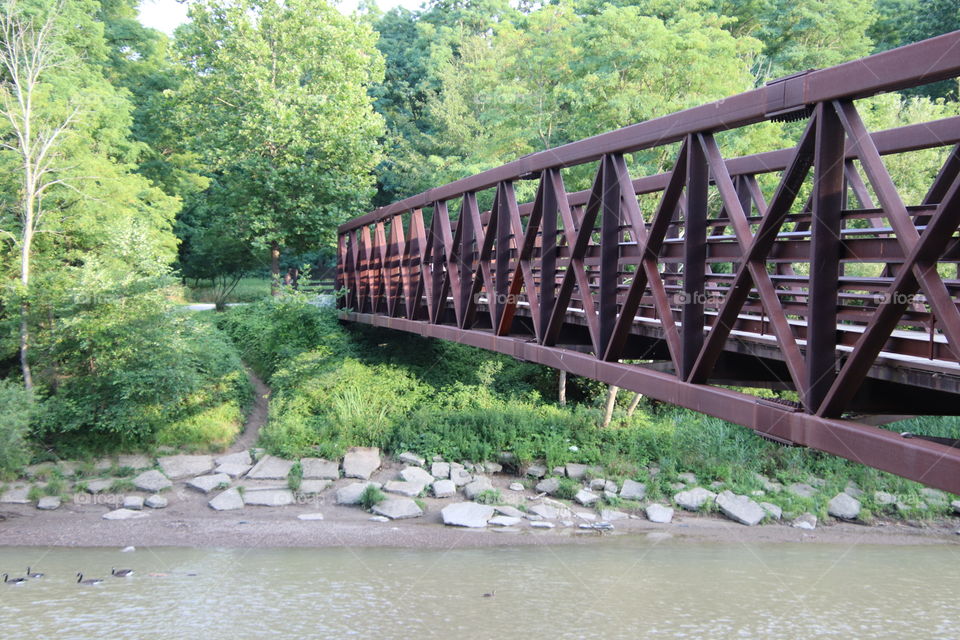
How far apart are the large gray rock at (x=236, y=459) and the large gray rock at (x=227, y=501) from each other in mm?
1305

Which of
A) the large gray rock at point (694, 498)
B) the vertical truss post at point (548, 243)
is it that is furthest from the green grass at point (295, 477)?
the vertical truss post at point (548, 243)

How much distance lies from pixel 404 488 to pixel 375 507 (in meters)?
0.84

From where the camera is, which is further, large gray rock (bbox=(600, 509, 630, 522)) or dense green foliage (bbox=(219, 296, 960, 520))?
dense green foliage (bbox=(219, 296, 960, 520))

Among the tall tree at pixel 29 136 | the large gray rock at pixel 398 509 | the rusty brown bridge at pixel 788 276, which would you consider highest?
the tall tree at pixel 29 136

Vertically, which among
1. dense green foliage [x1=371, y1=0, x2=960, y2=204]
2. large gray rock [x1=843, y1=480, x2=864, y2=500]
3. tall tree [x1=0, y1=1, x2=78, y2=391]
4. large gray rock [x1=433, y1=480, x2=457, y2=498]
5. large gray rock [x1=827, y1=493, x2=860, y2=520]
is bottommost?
large gray rock [x1=827, y1=493, x2=860, y2=520]

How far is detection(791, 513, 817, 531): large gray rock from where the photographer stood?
16.3 m

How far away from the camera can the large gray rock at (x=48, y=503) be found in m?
15.9

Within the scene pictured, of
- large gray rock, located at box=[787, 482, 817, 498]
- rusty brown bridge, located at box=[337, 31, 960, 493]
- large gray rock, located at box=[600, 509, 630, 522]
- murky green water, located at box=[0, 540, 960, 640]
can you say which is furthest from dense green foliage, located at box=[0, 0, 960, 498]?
rusty brown bridge, located at box=[337, 31, 960, 493]

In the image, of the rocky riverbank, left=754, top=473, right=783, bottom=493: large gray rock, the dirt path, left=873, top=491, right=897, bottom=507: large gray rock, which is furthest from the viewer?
the dirt path

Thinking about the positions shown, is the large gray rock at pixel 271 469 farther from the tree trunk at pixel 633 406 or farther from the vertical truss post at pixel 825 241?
the vertical truss post at pixel 825 241

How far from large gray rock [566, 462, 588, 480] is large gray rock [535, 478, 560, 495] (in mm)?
518

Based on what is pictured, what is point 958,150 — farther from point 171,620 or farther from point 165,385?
point 165,385

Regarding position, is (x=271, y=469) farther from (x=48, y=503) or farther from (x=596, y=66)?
(x=596, y=66)

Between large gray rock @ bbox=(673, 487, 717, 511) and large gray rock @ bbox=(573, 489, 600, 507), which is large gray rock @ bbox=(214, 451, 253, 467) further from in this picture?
large gray rock @ bbox=(673, 487, 717, 511)
